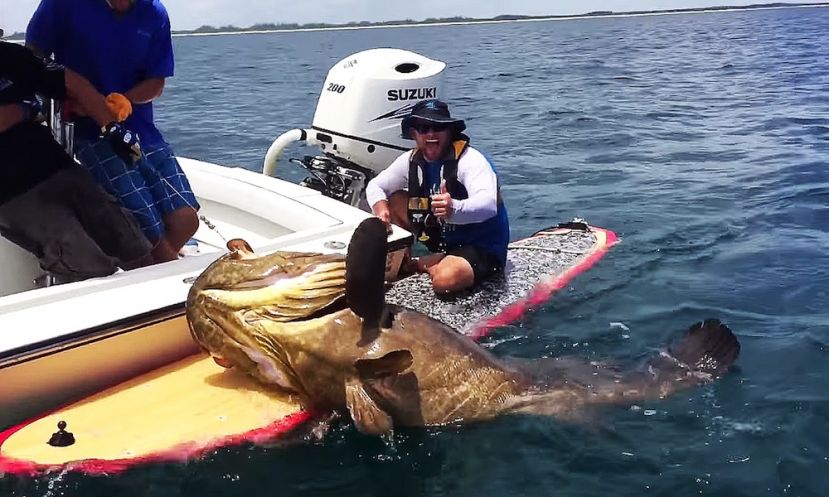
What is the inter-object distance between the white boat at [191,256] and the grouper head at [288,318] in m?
0.45

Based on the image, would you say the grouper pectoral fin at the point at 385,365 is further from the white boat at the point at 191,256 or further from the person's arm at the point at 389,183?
the person's arm at the point at 389,183

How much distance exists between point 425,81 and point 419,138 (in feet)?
5.19

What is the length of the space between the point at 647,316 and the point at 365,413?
2.84 m

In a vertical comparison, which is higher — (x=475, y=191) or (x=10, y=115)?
(x=10, y=115)

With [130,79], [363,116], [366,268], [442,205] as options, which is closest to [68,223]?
[130,79]

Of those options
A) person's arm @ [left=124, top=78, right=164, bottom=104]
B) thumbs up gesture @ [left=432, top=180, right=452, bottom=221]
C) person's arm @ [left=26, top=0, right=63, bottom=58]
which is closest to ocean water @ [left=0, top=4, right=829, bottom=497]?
thumbs up gesture @ [left=432, top=180, right=452, bottom=221]

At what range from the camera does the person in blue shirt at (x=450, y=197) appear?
18.6 feet

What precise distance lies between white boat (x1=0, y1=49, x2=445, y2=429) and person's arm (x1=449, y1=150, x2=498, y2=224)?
1.26 ft

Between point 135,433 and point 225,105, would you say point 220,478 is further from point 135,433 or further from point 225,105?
point 225,105

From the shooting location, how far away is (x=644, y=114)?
52.2 feet

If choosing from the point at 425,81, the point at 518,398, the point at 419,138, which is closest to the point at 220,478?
the point at 518,398

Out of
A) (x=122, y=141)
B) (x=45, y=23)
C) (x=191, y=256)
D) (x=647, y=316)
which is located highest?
(x=45, y=23)

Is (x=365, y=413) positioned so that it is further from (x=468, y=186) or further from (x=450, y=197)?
(x=468, y=186)

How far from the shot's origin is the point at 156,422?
4039 millimetres
